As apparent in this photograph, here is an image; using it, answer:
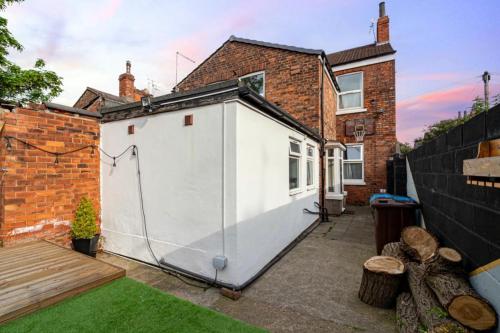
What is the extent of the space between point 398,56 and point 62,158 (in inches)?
539

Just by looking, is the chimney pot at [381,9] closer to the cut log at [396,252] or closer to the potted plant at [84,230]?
the cut log at [396,252]

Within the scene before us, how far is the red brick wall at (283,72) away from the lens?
8086 millimetres

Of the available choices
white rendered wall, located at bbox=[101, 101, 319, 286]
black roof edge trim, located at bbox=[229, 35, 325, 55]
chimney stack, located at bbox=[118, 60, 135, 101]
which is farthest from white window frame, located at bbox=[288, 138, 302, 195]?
chimney stack, located at bbox=[118, 60, 135, 101]

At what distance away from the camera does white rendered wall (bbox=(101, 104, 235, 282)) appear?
354 cm

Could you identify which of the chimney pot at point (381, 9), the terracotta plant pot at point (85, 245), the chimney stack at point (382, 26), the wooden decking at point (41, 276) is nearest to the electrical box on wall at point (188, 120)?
the wooden decking at point (41, 276)

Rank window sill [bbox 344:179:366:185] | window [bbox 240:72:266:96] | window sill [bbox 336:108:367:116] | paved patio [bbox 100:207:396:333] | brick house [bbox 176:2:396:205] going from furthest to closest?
window sill [bbox 336:108:367:116], window sill [bbox 344:179:366:185], window [bbox 240:72:266:96], brick house [bbox 176:2:396:205], paved patio [bbox 100:207:396:333]

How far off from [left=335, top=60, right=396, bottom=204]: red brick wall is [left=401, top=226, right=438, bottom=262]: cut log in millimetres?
8451

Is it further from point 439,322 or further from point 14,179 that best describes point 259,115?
point 14,179

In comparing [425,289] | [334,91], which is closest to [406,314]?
[425,289]

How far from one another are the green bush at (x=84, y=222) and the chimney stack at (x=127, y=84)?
36.5ft

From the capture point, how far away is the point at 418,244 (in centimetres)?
315

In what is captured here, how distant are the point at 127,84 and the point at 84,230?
1213cm

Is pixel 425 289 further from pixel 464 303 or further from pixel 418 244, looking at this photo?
pixel 418 244

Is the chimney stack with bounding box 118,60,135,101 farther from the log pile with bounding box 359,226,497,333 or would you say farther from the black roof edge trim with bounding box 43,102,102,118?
the log pile with bounding box 359,226,497,333
